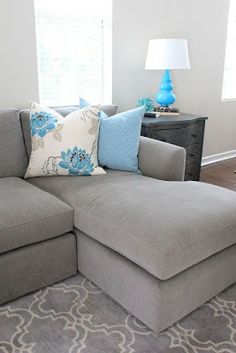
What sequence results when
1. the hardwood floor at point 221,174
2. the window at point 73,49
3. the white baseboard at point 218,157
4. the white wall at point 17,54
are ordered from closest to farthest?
the white wall at point 17,54 < the window at point 73,49 < the hardwood floor at point 221,174 < the white baseboard at point 218,157

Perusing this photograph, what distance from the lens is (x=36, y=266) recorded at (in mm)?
1765

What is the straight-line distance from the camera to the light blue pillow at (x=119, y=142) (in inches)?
89.0

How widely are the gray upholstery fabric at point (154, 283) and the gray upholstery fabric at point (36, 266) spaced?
0.25 feet

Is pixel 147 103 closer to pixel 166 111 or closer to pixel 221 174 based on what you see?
pixel 166 111

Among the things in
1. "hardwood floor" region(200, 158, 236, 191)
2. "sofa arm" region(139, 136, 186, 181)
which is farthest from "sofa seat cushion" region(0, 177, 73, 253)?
"hardwood floor" region(200, 158, 236, 191)

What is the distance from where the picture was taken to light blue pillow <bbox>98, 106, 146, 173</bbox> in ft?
7.42

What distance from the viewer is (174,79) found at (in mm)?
3541

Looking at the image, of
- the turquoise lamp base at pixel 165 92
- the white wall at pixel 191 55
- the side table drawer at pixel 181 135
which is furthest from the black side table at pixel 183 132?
the white wall at pixel 191 55

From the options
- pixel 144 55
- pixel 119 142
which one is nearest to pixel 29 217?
pixel 119 142

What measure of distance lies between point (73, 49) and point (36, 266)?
1.81 metres

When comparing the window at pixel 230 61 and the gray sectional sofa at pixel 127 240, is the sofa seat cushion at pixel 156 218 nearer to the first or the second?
the gray sectional sofa at pixel 127 240

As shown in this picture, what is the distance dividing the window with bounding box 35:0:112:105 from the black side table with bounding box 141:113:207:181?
0.60 m

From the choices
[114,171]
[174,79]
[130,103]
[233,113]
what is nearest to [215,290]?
[114,171]

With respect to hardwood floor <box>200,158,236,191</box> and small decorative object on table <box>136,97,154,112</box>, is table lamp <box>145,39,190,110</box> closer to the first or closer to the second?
small decorative object on table <box>136,97,154,112</box>
